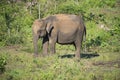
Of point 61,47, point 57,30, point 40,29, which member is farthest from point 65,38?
point 61,47

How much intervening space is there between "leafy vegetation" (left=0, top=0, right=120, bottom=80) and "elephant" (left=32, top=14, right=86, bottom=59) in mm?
633

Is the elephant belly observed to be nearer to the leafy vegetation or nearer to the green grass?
the leafy vegetation

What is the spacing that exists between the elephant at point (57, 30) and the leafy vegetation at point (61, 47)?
633 mm

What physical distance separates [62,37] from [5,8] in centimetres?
1095

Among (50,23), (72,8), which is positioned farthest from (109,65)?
(72,8)

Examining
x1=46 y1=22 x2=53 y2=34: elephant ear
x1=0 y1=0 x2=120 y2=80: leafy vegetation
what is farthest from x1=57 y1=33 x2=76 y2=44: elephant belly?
x1=0 y1=0 x2=120 y2=80: leafy vegetation

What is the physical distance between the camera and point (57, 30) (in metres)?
14.2

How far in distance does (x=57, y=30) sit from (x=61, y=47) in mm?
4505

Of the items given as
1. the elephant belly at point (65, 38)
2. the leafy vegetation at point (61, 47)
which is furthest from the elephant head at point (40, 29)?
the leafy vegetation at point (61, 47)

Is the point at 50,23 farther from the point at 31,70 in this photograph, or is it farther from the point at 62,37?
the point at 31,70

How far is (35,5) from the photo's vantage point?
28469 mm

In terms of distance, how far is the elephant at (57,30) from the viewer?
14.0 m

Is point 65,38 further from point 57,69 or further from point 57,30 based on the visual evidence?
point 57,69

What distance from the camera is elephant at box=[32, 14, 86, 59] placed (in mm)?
14016
